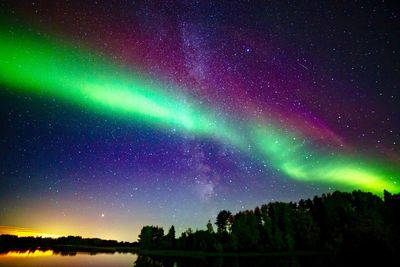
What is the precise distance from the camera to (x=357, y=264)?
74.7 ft

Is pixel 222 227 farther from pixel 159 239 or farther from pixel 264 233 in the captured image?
pixel 264 233

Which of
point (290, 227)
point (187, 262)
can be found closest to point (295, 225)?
point (290, 227)

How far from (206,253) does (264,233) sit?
20.5m

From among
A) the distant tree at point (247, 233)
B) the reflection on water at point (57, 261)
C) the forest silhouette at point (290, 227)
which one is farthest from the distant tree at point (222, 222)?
the reflection on water at point (57, 261)

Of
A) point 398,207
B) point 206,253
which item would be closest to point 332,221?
point 398,207

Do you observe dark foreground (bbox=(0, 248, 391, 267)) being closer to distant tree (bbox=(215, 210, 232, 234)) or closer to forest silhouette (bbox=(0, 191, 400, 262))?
forest silhouette (bbox=(0, 191, 400, 262))

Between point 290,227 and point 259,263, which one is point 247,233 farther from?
point 259,263

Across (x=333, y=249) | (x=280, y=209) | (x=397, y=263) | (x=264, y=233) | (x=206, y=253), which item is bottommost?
(x=397, y=263)

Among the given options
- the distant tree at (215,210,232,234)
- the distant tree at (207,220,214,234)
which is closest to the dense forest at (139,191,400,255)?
the distant tree at (207,220,214,234)

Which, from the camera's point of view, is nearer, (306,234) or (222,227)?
(306,234)

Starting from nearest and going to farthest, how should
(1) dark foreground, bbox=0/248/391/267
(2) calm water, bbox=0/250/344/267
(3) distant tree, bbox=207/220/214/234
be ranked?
1. (1) dark foreground, bbox=0/248/391/267
2. (2) calm water, bbox=0/250/344/267
3. (3) distant tree, bbox=207/220/214/234

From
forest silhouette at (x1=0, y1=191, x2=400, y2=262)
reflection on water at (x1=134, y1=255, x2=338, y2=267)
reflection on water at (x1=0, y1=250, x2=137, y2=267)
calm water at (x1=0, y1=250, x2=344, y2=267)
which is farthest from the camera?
forest silhouette at (x1=0, y1=191, x2=400, y2=262)

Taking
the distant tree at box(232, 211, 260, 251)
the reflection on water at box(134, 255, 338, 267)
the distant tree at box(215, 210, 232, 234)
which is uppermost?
the distant tree at box(215, 210, 232, 234)

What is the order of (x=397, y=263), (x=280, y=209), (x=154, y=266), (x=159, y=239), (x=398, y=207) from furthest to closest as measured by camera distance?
(x=159, y=239)
(x=280, y=209)
(x=398, y=207)
(x=154, y=266)
(x=397, y=263)
